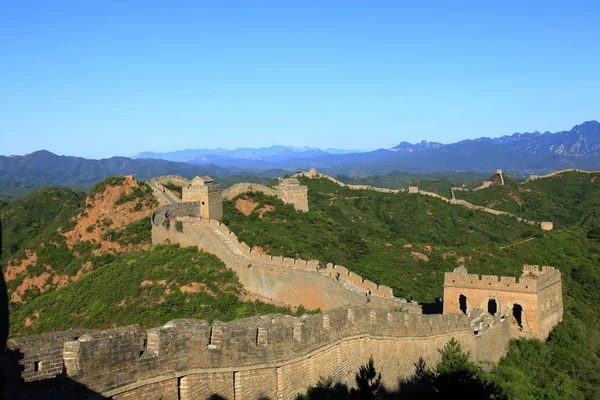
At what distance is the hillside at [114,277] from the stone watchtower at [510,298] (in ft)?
19.8

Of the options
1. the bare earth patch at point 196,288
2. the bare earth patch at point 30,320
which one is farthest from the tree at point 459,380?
the bare earth patch at point 30,320

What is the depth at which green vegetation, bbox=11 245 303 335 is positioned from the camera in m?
23.8

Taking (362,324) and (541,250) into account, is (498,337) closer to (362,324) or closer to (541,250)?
(362,324)

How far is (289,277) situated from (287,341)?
46.7 feet

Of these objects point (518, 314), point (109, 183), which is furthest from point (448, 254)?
point (109, 183)

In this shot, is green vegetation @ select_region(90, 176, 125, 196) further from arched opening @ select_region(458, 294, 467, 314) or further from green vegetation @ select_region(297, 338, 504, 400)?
green vegetation @ select_region(297, 338, 504, 400)

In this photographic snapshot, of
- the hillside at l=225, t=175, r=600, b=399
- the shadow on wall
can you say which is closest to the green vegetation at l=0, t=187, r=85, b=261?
the hillside at l=225, t=175, r=600, b=399

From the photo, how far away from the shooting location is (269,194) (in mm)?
42000

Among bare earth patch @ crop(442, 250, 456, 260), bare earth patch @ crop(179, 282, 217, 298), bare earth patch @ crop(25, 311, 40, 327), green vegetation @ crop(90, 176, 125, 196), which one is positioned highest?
green vegetation @ crop(90, 176, 125, 196)

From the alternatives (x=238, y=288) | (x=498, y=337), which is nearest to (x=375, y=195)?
(x=238, y=288)

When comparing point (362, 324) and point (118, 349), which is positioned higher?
point (118, 349)

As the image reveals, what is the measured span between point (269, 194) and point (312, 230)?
534cm

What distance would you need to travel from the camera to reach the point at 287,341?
9.89m

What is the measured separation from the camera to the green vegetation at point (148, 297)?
78.2 ft
